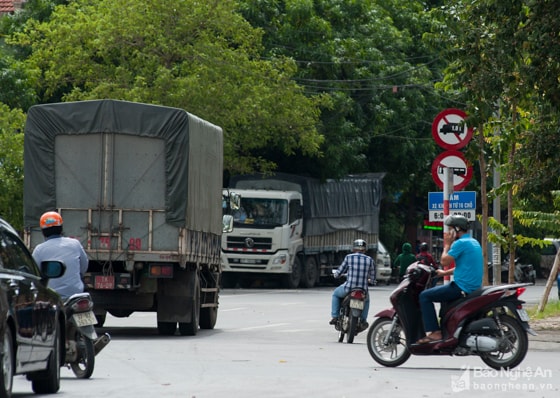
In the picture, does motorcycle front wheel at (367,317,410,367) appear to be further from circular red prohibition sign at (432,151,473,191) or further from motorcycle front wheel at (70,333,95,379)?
circular red prohibition sign at (432,151,473,191)

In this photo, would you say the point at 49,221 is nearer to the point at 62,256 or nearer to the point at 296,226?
the point at 62,256

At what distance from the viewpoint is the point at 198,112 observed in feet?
135

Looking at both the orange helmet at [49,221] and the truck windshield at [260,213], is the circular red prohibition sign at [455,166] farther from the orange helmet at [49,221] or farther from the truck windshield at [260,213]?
the truck windshield at [260,213]

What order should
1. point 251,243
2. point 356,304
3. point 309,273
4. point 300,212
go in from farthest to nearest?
point 309,273 → point 300,212 → point 251,243 → point 356,304

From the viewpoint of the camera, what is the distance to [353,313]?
2000 cm

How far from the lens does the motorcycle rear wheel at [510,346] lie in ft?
46.3

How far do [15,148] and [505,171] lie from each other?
1924 centimetres

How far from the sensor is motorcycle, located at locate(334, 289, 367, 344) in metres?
19.9

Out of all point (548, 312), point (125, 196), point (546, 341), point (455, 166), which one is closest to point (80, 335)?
point (125, 196)

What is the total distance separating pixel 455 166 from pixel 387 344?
4956 millimetres

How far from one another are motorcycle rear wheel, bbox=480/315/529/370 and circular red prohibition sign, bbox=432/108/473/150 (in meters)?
5.40

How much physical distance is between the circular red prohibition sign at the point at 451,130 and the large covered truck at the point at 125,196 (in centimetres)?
381

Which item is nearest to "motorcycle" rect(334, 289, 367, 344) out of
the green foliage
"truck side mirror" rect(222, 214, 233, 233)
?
"truck side mirror" rect(222, 214, 233, 233)

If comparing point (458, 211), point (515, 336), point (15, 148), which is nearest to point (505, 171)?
point (458, 211)
